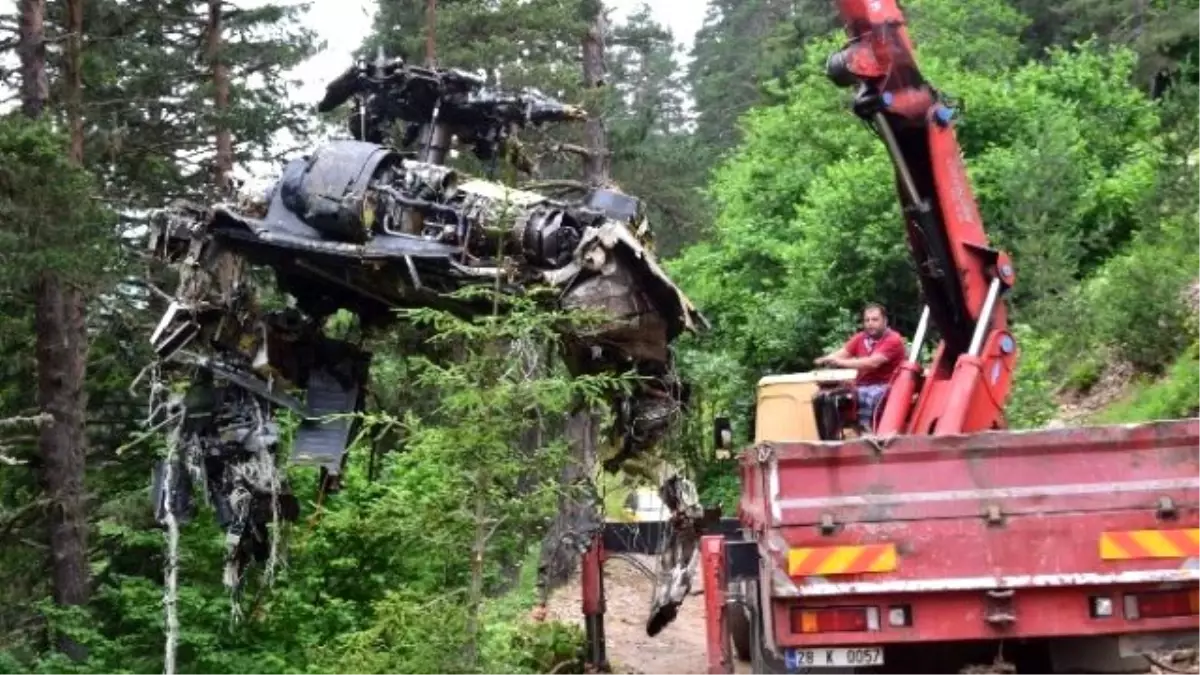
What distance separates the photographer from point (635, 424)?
34.2 feet

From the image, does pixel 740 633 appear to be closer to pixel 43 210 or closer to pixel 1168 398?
pixel 1168 398

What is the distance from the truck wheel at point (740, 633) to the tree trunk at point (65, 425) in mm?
7875

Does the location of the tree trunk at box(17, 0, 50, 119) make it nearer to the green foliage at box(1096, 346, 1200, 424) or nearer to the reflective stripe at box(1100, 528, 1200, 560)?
the green foliage at box(1096, 346, 1200, 424)

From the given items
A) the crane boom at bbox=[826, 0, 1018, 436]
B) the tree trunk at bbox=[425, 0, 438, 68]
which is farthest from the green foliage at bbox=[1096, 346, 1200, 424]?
the tree trunk at bbox=[425, 0, 438, 68]

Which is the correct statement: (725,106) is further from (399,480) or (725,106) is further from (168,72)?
(399,480)

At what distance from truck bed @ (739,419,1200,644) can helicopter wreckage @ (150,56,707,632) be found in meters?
2.55

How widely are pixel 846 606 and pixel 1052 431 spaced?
4.23 feet

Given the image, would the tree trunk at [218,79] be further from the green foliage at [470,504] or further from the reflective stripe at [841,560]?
the reflective stripe at [841,560]

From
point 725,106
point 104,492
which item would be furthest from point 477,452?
point 725,106

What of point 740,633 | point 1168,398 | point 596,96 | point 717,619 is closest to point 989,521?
point 717,619

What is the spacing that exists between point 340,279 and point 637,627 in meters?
8.84

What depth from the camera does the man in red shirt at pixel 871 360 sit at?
9273 mm

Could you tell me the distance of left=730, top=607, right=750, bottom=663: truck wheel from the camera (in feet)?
33.3

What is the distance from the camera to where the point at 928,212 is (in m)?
8.91
